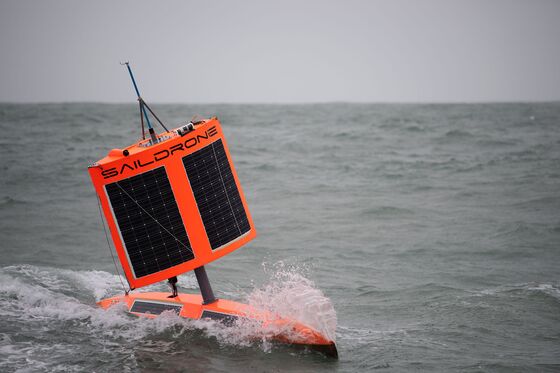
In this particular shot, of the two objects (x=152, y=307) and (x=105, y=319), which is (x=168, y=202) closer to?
(x=152, y=307)

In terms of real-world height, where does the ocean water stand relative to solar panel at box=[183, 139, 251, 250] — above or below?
below

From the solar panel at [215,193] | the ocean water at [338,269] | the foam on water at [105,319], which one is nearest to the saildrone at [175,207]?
the solar panel at [215,193]

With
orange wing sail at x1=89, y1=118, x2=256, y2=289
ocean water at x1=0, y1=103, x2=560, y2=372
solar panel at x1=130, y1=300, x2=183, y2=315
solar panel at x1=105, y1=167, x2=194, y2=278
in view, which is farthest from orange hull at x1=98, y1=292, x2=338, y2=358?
solar panel at x1=105, y1=167, x2=194, y2=278

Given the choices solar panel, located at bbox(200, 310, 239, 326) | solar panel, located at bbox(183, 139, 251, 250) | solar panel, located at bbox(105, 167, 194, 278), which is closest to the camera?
solar panel, located at bbox(105, 167, 194, 278)

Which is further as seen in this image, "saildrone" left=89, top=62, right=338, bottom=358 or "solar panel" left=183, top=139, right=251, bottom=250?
"solar panel" left=183, top=139, right=251, bottom=250

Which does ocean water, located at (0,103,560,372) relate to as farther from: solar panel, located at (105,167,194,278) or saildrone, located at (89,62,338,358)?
solar panel, located at (105,167,194,278)

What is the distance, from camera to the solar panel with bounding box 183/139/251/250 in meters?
10.1

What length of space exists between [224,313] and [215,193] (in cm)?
203

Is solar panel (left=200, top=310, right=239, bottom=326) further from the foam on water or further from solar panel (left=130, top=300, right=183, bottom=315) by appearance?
solar panel (left=130, top=300, right=183, bottom=315)

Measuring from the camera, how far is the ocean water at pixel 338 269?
10242 mm

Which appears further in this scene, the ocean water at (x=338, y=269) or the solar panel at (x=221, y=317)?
the solar panel at (x=221, y=317)

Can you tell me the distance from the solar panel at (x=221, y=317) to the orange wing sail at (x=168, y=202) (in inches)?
43.6

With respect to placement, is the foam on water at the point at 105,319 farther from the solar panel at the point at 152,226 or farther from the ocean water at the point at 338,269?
the solar panel at the point at 152,226

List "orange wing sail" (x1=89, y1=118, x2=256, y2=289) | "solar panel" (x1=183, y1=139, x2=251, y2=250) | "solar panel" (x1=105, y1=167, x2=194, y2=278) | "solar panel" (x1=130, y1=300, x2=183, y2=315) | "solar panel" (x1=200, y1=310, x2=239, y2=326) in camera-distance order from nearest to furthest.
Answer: "orange wing sail" (x1=89, y1=118, x2=256, y2=289) < "solar panel" (x1=105, y1=167, x2=194, y2=278) < "solar panel" (x1=183, y1=139, x2=251, y2=250) < "solar panel" (x1=200, y1=310, x2=239, y2=326) < "solar panel" (x1=130, y1=300, x2=183, y2=315)
